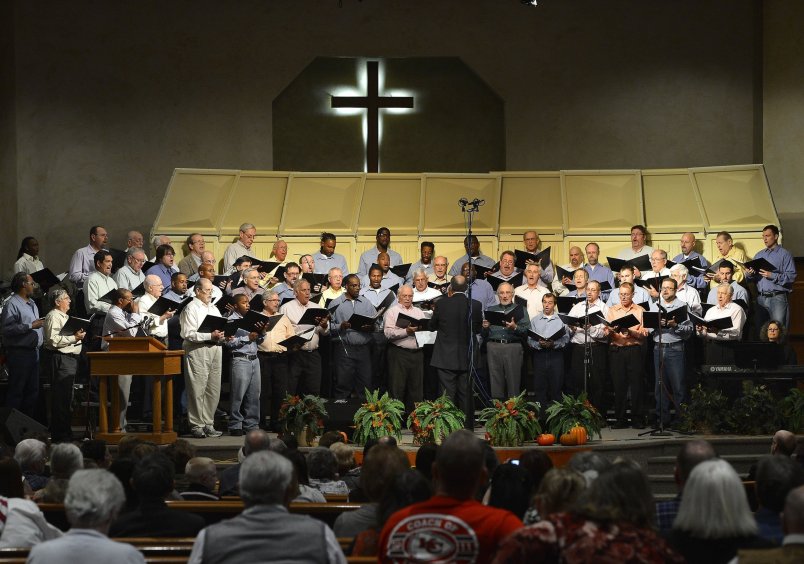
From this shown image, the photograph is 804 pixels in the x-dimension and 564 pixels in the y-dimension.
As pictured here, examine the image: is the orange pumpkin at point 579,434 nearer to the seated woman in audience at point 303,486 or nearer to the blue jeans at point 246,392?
the blue jeans at point 246,392

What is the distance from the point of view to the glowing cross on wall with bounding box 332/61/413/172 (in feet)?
54.0

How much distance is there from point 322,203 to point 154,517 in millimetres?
9735

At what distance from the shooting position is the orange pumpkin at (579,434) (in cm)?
913

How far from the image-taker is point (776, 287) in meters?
11.8

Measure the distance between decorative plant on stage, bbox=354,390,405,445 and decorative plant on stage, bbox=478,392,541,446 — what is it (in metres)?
0.70

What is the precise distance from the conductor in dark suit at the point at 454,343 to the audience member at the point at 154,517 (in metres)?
5.74

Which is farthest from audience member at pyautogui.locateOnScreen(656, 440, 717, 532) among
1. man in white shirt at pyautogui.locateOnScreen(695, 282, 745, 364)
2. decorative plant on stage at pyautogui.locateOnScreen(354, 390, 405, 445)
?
man in white shirt at pyautogui.locateOnScreen(695, 282, 745, 364)

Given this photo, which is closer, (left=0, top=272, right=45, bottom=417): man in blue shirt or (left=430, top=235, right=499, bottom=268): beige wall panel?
(left=0, top=272, right=45, bottom=417): man in blue shirt

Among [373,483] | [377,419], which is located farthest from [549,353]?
[373,483]

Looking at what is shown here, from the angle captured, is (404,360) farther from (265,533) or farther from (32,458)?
(265,533)

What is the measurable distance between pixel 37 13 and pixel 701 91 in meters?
8.77

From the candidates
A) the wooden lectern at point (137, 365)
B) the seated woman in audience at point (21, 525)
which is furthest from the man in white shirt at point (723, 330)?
the seated woman in audience at point (21, 525)

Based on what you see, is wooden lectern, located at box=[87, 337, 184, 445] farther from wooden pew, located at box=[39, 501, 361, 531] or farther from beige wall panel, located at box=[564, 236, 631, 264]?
beige wall panel, located at box=[564, 236, 631, 264]

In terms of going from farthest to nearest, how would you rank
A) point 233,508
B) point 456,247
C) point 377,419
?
1. point 456,247
2. point 377,419
3. point 233,508
